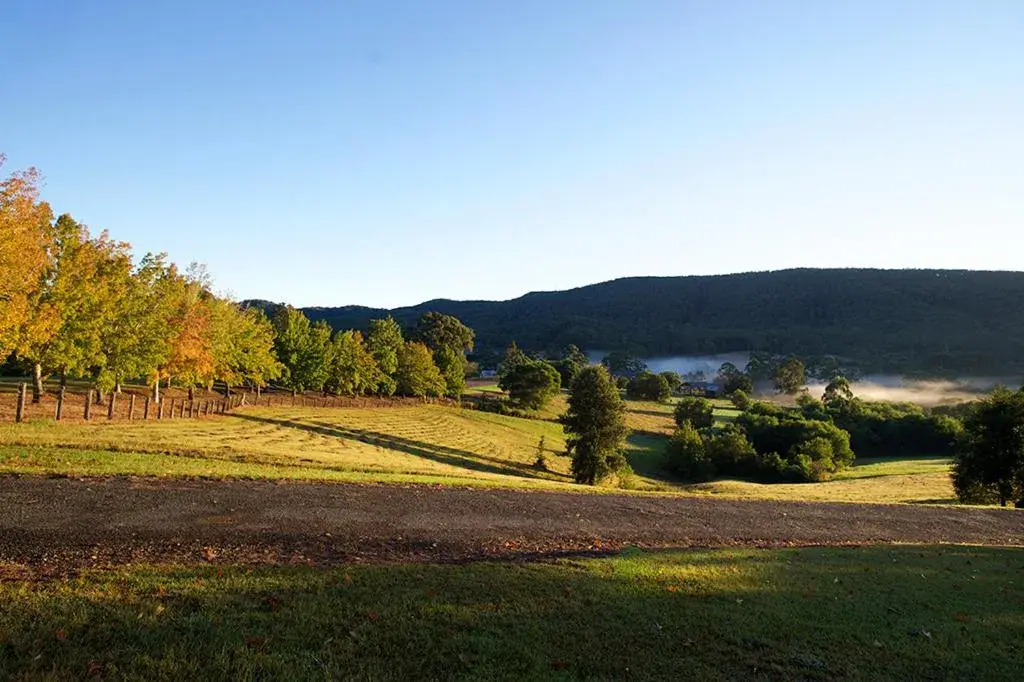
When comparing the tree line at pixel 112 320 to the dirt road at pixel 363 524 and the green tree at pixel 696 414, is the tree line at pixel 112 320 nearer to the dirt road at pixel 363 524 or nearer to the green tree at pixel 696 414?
the dirt road at pixel 363 524

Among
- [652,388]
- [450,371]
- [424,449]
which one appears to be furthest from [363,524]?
[652,388]

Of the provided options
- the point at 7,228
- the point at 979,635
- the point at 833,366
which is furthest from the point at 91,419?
the point at 833,366

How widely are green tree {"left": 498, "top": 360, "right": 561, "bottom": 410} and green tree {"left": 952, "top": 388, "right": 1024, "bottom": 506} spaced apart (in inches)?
2290

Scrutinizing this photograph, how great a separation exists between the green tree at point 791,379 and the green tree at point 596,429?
128m

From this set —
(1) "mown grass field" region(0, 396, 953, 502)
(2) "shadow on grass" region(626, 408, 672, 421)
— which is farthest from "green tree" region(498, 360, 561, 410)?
(2) "shadow on grass" region(626, 408, 672, 421)

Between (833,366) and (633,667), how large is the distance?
205623mm

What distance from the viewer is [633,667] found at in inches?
292

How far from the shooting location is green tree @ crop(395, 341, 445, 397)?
87.4 meters

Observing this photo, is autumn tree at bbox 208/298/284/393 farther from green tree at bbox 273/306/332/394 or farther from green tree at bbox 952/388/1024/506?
green tree at bbox 952/388/1024/506

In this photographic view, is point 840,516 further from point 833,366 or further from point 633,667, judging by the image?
point 833,366

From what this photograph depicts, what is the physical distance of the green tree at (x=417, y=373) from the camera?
8744 cm

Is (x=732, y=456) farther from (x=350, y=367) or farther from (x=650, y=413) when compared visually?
(x=350, y=367)

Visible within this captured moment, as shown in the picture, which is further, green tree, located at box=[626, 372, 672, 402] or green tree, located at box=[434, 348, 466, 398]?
green tree, located at box=[626, 372, 672, 402]

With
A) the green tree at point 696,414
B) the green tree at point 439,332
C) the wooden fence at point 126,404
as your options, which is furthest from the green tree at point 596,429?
the green tree at point 439,332
